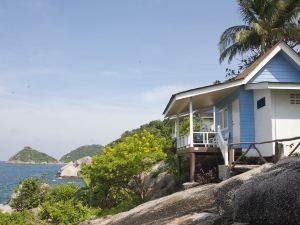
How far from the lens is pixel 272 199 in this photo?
6.52 meters

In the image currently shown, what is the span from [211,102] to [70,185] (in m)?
9.73

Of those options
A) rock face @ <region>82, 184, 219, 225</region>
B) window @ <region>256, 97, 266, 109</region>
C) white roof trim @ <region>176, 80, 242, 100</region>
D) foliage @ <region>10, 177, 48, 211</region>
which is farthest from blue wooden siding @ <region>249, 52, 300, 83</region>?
foliage @ <region>10, 177, 48, 211</region>

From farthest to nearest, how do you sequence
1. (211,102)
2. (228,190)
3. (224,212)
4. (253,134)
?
1. (211,102)
2. (253,134)
3. (228,190)
4. (224,212)

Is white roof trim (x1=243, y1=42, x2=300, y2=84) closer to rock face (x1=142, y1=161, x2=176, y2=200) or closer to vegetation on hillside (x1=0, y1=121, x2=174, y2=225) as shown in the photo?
vegetation on hillside (x1=0, y1=121, x2=174, y2=225)

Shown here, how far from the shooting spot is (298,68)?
70.7 feet

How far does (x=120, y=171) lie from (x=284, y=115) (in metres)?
8.18

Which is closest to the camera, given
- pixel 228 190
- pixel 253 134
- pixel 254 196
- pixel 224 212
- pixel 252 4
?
pixel 254 196

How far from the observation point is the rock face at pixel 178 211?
373 inches

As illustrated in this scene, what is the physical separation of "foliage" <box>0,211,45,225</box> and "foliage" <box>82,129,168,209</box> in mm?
3297

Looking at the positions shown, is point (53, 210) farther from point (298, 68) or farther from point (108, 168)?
point (298, 68)

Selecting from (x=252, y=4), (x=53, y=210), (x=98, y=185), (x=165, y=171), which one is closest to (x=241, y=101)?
(x=165, y=171)

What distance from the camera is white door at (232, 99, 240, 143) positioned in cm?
2095

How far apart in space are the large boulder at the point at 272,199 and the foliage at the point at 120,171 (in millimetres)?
13422

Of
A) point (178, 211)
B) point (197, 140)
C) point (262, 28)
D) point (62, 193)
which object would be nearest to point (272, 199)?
point (178, 211)
